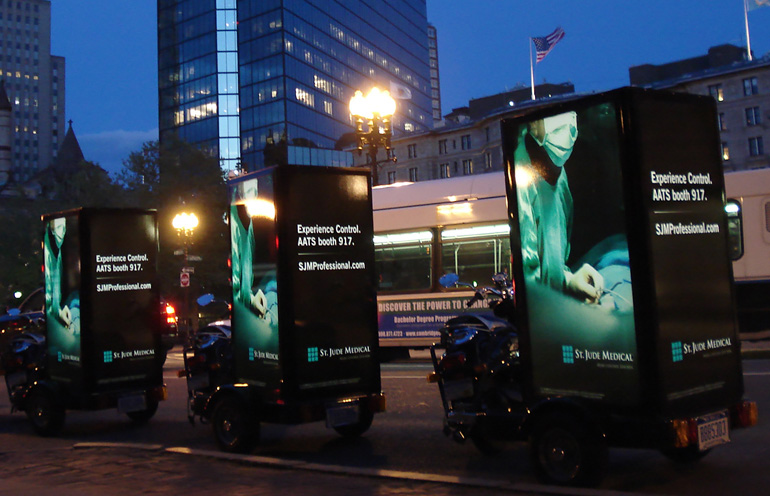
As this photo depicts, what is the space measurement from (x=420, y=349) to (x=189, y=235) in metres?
23.4

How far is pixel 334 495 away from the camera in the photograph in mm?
6391

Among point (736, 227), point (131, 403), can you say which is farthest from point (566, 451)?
point (736, 227)

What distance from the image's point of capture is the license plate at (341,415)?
828 cm

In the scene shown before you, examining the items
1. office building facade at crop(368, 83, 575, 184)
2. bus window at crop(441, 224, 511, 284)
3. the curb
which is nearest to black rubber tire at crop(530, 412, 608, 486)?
the curb

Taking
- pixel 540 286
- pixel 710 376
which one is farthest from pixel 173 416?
pixel 710 376

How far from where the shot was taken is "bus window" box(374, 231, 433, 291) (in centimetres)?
1759

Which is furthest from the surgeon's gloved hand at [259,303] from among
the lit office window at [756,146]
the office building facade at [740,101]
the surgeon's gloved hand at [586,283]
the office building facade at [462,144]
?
the office building facade at [462,144]

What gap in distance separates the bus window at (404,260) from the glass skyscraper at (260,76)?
53.7 metres

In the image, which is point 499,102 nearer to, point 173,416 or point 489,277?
point 489,277

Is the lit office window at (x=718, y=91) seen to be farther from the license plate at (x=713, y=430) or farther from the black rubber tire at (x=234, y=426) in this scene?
the license plate at (x=713, y=430)

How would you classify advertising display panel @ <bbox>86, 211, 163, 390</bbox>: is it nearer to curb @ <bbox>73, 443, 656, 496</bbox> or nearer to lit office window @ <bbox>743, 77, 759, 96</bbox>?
curb @ <bbox>73, 443, 656, 496</bbox>

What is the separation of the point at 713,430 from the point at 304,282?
14.1 feet

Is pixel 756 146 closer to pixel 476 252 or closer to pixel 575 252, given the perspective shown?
pixel 476 252

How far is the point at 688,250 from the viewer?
6074 mm
